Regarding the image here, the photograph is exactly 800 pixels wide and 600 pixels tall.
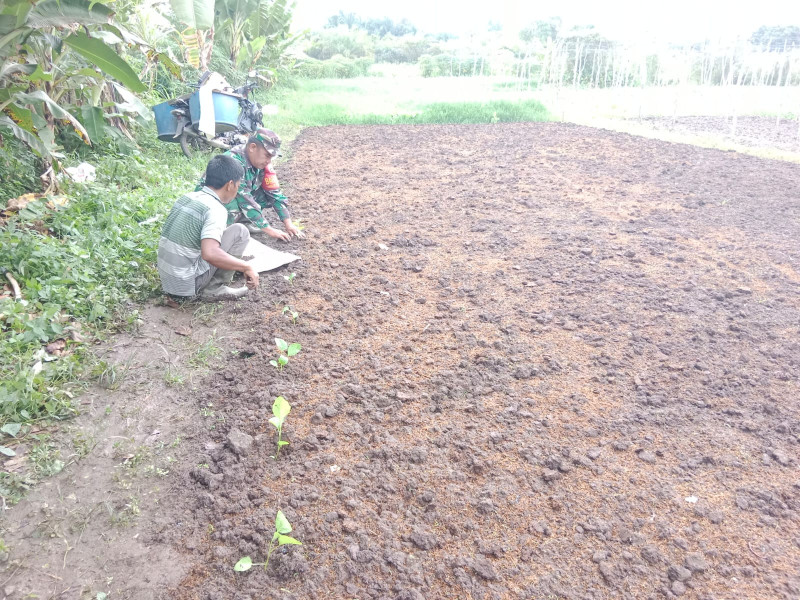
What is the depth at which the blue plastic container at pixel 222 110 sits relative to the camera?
21.7ft

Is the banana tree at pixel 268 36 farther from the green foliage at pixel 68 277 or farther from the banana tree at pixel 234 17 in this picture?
the green foliage at pixel 68 277

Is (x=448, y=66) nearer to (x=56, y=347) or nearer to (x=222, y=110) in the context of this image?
(x=222, y=110)

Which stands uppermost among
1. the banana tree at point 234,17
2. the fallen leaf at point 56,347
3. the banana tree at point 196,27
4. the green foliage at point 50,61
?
the banana tree at point 234,17

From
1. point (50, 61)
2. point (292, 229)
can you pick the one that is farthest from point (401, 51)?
point (292, 229)

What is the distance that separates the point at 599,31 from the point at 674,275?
13.5 meters

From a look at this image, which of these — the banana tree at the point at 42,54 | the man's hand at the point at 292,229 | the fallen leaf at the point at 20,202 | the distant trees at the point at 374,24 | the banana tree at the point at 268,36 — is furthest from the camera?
the distant trees at the point at 374,24

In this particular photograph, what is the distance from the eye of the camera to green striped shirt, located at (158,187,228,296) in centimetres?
333

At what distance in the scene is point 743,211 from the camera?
5590 millimetres

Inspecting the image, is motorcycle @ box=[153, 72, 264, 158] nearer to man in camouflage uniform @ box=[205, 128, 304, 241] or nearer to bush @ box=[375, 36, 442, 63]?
man in camouflage uniform @ box=[205, 128, 304, 241]

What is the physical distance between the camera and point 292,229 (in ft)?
15.6

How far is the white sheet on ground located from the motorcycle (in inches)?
118

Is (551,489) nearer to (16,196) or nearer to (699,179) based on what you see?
(16,196)

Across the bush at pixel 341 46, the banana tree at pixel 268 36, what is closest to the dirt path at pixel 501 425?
the banana tree at pixel 268 36

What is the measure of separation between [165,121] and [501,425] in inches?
233
